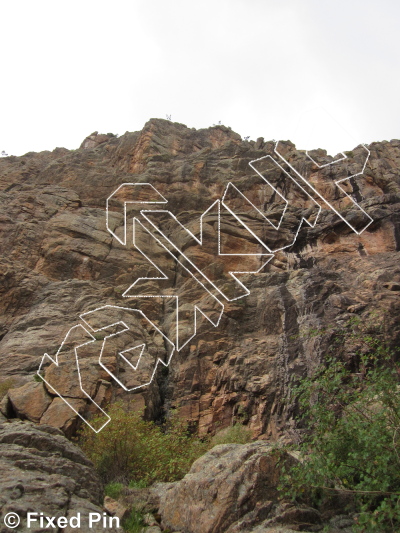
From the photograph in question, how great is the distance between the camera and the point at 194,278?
27.7 meters

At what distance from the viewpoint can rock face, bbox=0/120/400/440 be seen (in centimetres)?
1967

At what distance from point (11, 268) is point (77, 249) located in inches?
174

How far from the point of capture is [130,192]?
37844mm

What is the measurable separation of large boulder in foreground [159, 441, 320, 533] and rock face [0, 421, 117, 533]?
1.78 metres

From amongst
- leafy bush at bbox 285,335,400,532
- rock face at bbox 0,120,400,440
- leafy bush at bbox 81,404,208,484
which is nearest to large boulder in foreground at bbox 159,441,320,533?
leafy bush at bbox 285,335,400,532

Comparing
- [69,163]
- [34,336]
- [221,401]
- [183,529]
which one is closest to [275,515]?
[183,529]

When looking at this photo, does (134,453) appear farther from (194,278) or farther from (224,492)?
(194,278)

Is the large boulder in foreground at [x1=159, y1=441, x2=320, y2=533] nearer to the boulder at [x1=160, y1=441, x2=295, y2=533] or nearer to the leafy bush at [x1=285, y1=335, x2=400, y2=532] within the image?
the boulder at [x1=160, y1=441, x2=295, y2=533]

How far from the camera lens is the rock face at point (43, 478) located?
27.9 feet

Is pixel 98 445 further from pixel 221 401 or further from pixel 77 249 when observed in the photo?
pixel 77 249

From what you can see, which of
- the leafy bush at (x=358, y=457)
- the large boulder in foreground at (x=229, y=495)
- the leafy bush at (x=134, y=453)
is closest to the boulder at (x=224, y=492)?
the large boulder in foreground at (x=229, y=495)

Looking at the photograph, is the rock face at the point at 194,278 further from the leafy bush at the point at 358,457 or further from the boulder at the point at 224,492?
the boulder at the point at 224,492

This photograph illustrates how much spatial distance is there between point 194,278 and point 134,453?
45.7 feet

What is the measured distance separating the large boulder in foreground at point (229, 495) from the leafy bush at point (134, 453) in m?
3.38
